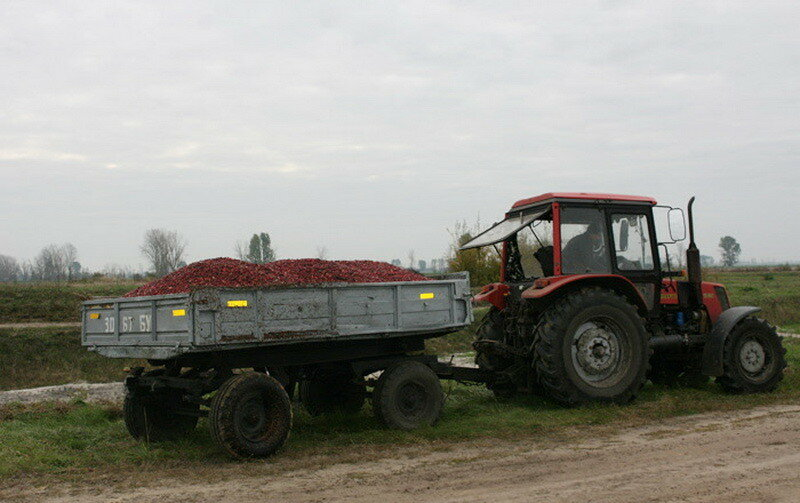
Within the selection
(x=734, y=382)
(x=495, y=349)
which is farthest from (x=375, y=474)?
(x=734, y=382)

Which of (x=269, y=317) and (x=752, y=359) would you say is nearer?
(x=269, y=317)

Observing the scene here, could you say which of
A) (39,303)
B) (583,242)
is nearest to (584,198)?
(583,242)

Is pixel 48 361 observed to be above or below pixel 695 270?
below

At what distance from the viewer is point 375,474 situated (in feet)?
20.8

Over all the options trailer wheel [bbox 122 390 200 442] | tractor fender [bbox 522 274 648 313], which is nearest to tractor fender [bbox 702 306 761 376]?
tractor fender [bbox 522 274 648 313]

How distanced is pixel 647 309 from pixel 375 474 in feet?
16.6

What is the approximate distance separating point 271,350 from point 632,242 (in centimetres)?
512

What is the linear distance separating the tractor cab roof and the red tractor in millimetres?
15

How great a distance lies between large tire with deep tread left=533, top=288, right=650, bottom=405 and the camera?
29.0ft

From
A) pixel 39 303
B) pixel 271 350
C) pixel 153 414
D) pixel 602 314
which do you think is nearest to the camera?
pixel 271 350

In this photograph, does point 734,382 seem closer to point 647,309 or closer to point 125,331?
point 647,309

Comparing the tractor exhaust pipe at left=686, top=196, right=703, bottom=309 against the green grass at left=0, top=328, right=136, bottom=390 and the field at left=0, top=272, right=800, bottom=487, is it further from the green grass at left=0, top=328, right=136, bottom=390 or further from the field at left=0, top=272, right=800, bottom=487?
the green grass at left=0, top=328, right=136, bottom=390

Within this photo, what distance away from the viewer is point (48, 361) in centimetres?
1788

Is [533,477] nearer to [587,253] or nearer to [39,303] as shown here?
[587,253]
